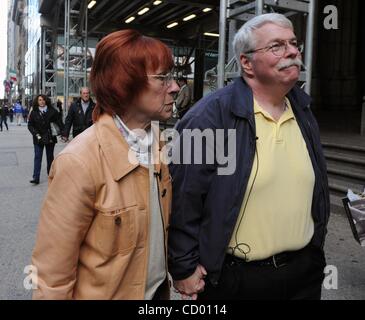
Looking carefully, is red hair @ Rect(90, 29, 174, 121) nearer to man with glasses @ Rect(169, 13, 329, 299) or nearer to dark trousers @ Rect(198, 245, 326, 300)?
man with glasses @ Rect(169, 13, 329, 299)

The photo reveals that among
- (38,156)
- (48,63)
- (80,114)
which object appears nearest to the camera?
(38,156)

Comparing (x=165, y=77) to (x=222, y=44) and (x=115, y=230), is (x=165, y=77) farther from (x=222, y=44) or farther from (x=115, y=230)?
(x=222, y=44)

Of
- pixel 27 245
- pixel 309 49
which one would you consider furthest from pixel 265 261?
pixel 309 49

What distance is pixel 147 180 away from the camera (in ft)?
5.92

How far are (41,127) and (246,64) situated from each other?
25.4 ft

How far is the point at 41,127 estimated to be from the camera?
9273 millimetres

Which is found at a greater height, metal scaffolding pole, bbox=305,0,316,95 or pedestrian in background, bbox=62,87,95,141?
metal scaffolding pole, bbox=305,0,316,95

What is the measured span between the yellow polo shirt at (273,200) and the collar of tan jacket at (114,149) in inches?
21.8

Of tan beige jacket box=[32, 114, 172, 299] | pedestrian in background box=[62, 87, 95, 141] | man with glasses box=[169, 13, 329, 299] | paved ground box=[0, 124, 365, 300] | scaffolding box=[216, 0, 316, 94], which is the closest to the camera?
tan beige jacket box=[32, 114, 172, 299]

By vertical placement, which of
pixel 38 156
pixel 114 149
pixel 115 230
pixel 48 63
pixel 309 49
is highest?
pixel 48 63

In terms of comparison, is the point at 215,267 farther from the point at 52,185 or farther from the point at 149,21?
the point at 149,21

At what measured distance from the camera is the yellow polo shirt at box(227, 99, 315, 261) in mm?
2027

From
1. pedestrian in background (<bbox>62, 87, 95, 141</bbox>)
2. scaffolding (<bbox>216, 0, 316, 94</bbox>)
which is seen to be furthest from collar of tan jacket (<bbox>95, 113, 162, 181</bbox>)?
pedestrian in background (<bbox>62, 87, 95, 141</bbox>)

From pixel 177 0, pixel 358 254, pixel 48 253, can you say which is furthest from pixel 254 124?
pixel 177 0
